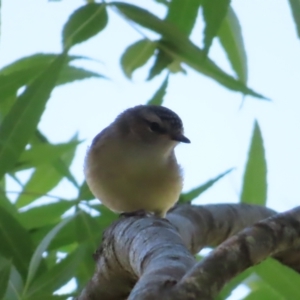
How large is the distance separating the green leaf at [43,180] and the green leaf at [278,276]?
0.68 m

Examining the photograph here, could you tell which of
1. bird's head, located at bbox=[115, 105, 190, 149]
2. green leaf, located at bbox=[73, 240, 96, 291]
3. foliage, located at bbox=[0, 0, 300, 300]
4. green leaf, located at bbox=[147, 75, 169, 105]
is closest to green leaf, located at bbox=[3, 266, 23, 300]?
foliage, located at bbox=[0, 0, 300, 300]

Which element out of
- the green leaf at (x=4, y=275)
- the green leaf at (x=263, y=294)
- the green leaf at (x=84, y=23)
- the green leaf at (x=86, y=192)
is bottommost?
the green leaf at (x=263, y=294)

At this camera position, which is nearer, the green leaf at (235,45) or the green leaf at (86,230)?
the green leaf at (86,230)

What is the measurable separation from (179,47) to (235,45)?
0.89 ft

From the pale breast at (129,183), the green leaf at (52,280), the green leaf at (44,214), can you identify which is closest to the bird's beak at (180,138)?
the pale breast at (129,183)

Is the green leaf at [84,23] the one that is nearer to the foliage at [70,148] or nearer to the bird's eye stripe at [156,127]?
the foliage at [70,148]

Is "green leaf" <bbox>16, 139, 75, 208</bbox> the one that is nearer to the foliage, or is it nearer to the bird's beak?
the foliage

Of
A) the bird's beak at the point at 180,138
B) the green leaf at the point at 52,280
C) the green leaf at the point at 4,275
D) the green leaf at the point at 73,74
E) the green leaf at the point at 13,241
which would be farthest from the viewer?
the bird's beak at the point at 180,138

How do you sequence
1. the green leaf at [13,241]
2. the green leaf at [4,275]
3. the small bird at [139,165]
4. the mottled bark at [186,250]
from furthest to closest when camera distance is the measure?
the small bird at [139,165] < the green leaf at [13,241] < the green leaf at [4,275] < the mottled bark at [186,250]

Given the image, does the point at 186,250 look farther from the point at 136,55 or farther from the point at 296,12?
the point at 136,55

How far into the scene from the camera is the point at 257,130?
202 cm

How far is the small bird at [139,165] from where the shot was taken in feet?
6.87

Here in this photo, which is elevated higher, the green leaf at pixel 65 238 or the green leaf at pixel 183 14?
the green leaf at pixel 183 14

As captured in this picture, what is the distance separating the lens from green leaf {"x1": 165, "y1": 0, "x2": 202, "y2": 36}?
1770mm
